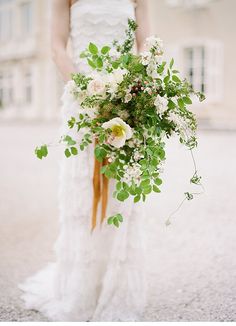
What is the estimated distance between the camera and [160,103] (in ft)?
4.79

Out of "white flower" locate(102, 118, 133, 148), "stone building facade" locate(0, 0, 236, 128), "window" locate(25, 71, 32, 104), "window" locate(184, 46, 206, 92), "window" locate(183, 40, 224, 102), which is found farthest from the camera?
"window" locate(25, 71, 32, 104)

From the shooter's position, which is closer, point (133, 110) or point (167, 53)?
point (133, 110)

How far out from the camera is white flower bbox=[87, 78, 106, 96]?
1.45 meters

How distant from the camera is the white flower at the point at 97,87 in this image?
145cm

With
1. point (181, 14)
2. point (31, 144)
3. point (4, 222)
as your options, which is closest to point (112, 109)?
point (4, 222)

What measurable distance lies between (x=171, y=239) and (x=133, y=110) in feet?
5.09

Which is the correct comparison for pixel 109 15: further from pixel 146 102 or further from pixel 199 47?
pixel 199 47

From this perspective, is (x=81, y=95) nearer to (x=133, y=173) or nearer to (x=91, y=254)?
(x=133, y=173)

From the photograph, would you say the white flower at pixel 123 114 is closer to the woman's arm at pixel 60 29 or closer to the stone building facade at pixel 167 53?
the woman's arm at pixel 60 29

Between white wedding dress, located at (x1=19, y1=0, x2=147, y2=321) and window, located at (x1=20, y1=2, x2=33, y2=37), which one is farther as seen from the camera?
window, located at (x1=20, y1=2, x2=33, y2=37)

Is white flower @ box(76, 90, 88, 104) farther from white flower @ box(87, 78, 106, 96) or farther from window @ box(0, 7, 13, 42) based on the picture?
window @ box(0, 7, 13, 42)

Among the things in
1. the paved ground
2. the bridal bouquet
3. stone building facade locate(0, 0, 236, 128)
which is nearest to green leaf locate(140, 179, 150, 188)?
the bridal bouquet

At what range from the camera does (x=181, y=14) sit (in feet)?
28.7

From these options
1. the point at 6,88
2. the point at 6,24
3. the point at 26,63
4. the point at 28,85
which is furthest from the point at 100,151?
the point at 26,63
